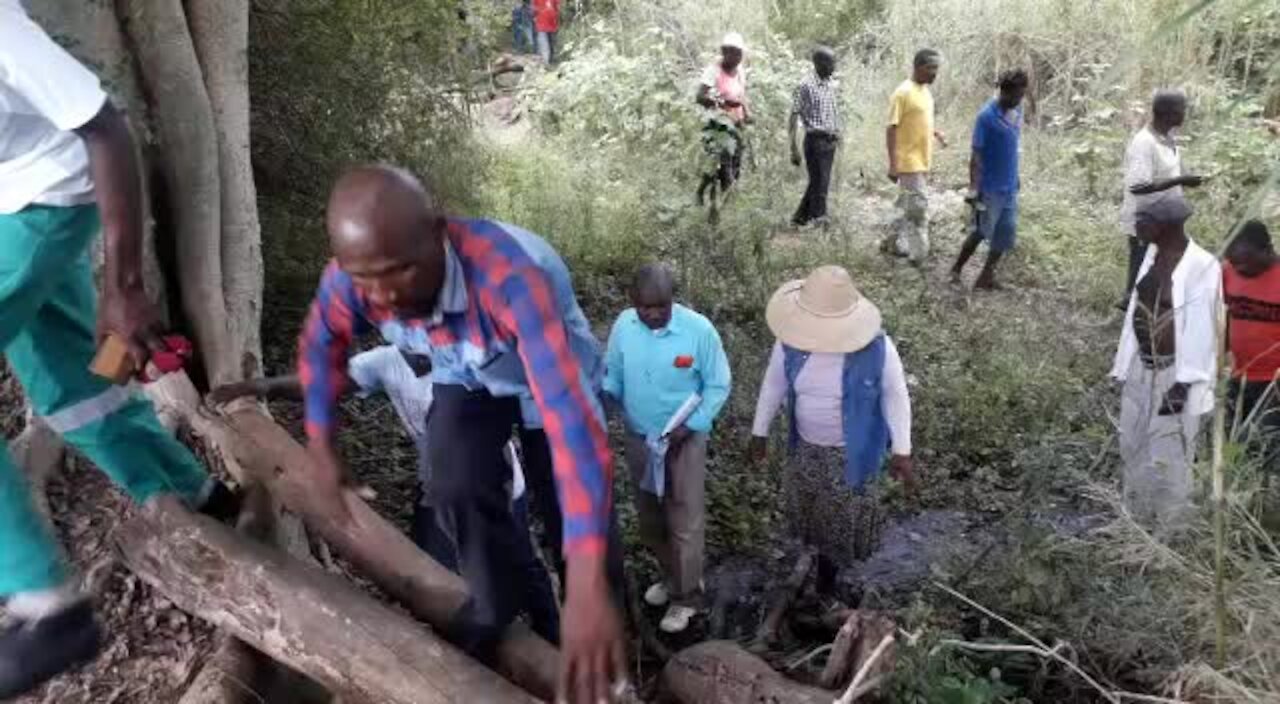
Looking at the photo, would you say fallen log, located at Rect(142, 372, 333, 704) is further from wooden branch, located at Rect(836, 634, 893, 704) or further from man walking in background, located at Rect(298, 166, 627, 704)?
wooden branch, located at Rect(836, 634, 893, 704)

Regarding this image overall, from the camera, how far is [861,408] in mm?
4238

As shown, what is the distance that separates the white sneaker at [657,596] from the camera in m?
4.80

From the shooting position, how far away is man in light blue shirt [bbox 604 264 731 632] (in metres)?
4.23

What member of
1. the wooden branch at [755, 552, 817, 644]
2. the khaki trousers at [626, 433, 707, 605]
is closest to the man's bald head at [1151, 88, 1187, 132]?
the wooden branch at [755, 552, 817, 644]

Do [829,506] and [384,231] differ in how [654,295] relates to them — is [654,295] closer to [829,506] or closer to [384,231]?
[829,506]

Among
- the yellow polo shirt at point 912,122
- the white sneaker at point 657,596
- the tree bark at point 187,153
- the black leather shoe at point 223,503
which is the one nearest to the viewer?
the black leather shoe at point 223,503

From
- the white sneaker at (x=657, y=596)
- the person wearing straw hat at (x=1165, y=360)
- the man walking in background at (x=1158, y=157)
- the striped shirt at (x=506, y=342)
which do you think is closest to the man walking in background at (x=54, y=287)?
the striped shirt at (x=506, y=342)

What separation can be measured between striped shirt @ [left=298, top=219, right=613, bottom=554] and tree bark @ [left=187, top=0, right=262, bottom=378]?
1.35 metres

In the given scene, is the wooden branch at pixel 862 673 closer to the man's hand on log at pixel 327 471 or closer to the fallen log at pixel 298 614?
the fallen log at pixel 298 614

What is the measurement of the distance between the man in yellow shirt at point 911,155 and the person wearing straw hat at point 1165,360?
12.8ft

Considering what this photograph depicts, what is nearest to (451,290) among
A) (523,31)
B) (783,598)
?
(783,598)

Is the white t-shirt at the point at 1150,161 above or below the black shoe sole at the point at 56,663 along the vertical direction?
above

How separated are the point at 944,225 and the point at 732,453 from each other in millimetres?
4383

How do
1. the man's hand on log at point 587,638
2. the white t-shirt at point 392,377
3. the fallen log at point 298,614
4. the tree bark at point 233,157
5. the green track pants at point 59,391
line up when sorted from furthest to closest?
the tree bark at point 233,157, the white t-shirt at point 392,377, the fallen log at point 298,614, the green track pants at point 59,391, the man's hand on log at point 587,638
